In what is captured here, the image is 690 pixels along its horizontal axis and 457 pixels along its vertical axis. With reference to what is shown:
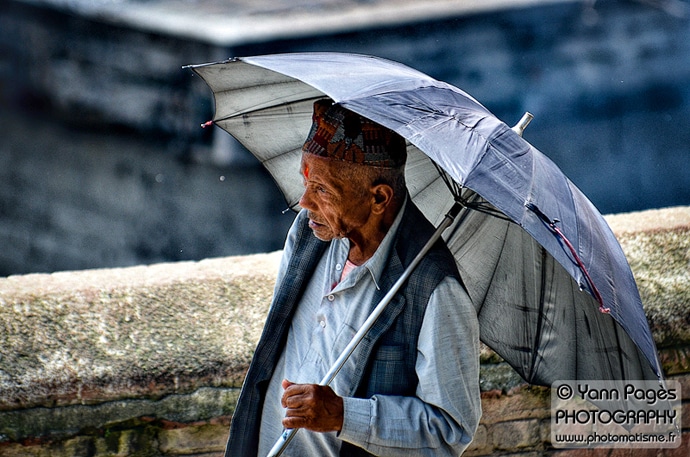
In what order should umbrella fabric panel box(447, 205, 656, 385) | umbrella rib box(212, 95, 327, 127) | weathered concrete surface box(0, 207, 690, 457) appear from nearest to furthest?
1. umbrella fabric panel box(447, 205, 656, 385)
2. umbrella rib box(212, 95, 327, 127)
3. weathered concrete surface box(0, 207, 690, 457)

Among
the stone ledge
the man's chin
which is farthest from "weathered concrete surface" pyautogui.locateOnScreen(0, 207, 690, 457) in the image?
the stone ledge

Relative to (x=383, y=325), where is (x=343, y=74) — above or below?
above

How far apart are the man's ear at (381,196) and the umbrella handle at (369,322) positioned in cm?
14

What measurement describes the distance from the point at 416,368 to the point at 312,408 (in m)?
0.29

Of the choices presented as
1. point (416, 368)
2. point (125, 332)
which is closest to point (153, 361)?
point (125, 332)

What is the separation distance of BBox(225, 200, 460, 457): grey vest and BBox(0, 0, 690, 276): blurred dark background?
7.80 metres

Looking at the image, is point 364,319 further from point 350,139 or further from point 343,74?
point 343,74

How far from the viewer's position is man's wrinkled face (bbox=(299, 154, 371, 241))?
2.36m

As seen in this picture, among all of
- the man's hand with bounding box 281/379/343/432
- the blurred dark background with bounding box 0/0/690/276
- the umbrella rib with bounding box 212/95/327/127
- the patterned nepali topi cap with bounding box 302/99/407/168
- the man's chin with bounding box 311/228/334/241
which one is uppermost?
the blurred dark background with bounding box 0/0/690/276

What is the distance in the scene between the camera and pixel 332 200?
239 cm

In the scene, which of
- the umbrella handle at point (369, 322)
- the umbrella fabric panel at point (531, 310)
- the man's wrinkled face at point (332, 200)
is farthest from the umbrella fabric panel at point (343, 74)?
the umbrella fabric panel at point (531, 310)

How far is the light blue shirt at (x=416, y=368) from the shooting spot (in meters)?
2.25

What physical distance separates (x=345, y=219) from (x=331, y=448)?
0.60 m

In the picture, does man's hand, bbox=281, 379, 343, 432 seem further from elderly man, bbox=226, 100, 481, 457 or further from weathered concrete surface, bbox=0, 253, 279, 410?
weathered concrete surface, bbox=0, 253, 279, 410
